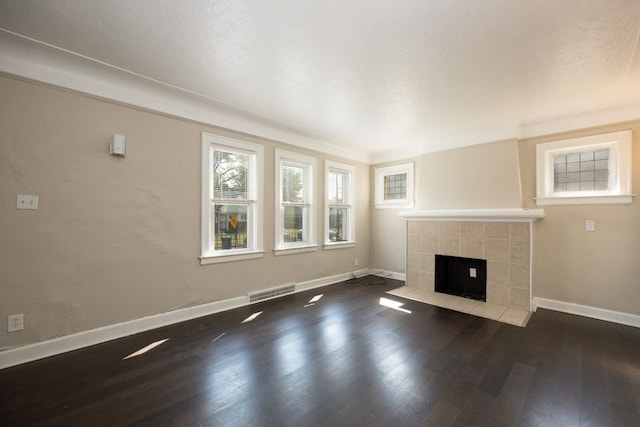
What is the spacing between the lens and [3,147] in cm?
215

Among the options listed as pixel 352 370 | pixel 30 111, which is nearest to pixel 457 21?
pixel 352 370

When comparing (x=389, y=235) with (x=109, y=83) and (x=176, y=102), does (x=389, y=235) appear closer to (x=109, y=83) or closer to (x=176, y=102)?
(x=176, y=102)

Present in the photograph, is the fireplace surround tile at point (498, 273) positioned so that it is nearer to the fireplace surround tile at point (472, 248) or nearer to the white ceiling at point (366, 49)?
the fireplace surround tile at point (472, 248)

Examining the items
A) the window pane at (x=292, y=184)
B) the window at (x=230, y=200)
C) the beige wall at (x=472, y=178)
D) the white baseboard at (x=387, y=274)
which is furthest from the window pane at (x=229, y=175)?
the white baseboard at (x=387, y=274)

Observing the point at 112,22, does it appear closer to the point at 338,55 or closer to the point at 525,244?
the point at 338,55

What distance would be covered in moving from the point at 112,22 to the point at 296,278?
11.8 feet

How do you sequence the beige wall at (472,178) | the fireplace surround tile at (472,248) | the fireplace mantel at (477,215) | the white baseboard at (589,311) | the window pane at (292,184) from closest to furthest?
the white baseboard at (589,311) < the fireplace mantel at (477,215) < the beige wall at (472,178) < the fireplace surround tile at (472,248) < the window pane at (292,184)

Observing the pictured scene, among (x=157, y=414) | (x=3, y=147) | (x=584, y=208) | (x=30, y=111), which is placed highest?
(x=30, y=111)

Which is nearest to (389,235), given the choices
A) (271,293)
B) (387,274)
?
(387,274)

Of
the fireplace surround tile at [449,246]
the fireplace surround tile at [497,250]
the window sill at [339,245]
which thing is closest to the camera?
the fireplace surround tile at [497,250]

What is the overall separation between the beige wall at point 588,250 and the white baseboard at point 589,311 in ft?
0.17

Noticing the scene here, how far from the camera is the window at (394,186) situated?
509 centimetres

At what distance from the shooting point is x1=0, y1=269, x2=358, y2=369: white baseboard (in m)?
2.22

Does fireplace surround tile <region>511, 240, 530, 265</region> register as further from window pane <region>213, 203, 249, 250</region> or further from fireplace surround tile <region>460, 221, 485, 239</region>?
window pane <region>213, 203, 249, 250</region>
